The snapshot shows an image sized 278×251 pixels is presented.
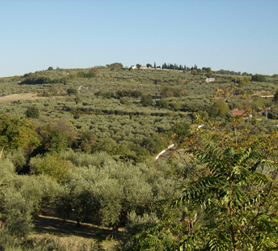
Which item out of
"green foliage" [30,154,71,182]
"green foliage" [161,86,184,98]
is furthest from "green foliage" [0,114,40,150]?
"green foliage" [161,86,184,98]

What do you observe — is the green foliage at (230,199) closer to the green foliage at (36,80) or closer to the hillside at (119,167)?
the hillside at (119,167)

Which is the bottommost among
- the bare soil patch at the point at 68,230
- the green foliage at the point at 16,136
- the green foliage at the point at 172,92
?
the bare soil patch at the point at 68,230

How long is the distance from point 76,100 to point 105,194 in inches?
1930

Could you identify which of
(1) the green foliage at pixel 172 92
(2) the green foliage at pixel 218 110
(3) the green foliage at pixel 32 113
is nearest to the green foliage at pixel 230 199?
(2) the green foliage at pixel 218 110

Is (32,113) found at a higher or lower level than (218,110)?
lower

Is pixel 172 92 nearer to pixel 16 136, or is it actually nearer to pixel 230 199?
pixel 16 136

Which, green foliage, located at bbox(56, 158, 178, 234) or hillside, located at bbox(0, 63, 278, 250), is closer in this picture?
hillside, located at bbox(0, 63, 278, 250)

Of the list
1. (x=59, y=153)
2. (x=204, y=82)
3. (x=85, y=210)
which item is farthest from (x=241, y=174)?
(x=204, y=82)

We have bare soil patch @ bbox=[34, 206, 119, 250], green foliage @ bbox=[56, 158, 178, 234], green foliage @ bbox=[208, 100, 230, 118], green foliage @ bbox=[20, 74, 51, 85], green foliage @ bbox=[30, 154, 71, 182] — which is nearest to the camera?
green foliage @ bbox=[56, 158, 178, 234]

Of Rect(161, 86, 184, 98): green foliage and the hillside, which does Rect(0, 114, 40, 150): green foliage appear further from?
Rect(161, 86, 184, 98): green foliage

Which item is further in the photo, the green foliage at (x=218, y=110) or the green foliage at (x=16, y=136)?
the green foliage at (x=218, y=110)

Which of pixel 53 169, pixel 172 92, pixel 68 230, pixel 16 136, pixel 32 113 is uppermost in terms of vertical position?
pixel 172 92

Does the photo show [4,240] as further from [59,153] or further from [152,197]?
[59,153]

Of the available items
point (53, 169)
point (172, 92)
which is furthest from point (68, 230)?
point (172, 92)
